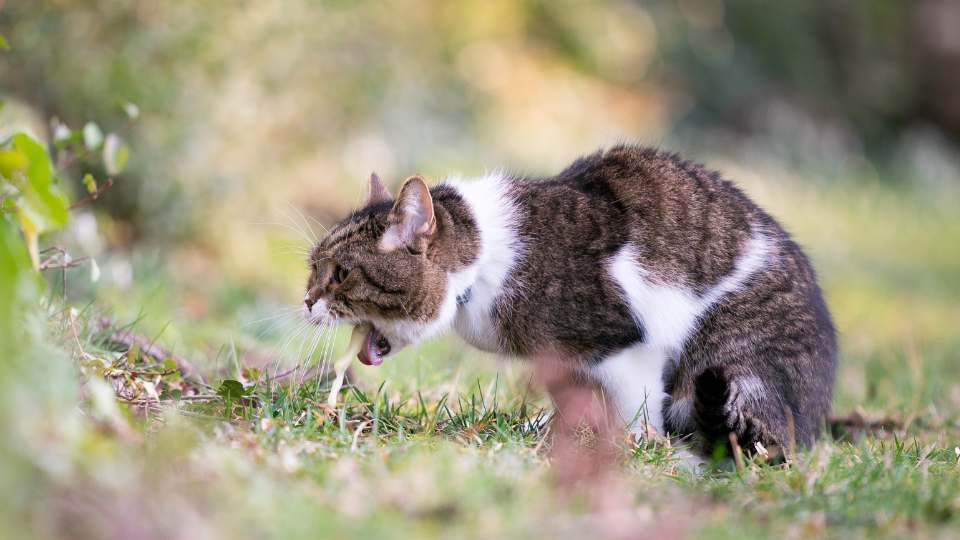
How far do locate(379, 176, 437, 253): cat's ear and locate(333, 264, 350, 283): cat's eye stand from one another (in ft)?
0.50

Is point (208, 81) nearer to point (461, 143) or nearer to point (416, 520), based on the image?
point (461, 143)

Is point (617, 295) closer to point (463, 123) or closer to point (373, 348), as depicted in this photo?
point (373, 348)

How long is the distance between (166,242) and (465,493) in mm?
4680

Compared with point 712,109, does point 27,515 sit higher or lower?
lower

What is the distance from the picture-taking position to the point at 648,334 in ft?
11.3

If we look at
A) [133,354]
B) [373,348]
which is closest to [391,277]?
[373,348]

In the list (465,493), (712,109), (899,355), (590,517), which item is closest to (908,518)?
(590,517)

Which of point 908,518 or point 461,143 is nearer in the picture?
point 908,518

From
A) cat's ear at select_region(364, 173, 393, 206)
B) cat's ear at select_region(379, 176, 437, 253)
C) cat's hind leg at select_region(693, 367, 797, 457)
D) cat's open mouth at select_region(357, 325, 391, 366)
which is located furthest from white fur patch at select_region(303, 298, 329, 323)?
cat's hind leg at select_region(693, 367, 797, 457)

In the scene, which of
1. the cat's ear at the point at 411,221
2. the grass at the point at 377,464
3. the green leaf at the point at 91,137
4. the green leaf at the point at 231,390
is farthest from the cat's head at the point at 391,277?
the green leaf at the point at 91,137

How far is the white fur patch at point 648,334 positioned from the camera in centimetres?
341

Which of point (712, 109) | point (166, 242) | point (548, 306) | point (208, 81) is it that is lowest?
point (166, 242)

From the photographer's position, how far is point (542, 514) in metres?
2.28

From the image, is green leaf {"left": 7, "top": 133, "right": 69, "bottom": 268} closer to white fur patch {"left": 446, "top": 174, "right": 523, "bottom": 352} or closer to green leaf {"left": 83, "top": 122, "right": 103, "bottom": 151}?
green leaf {"left": 83, "top": 122, "right": 103, "bottom": 151}
